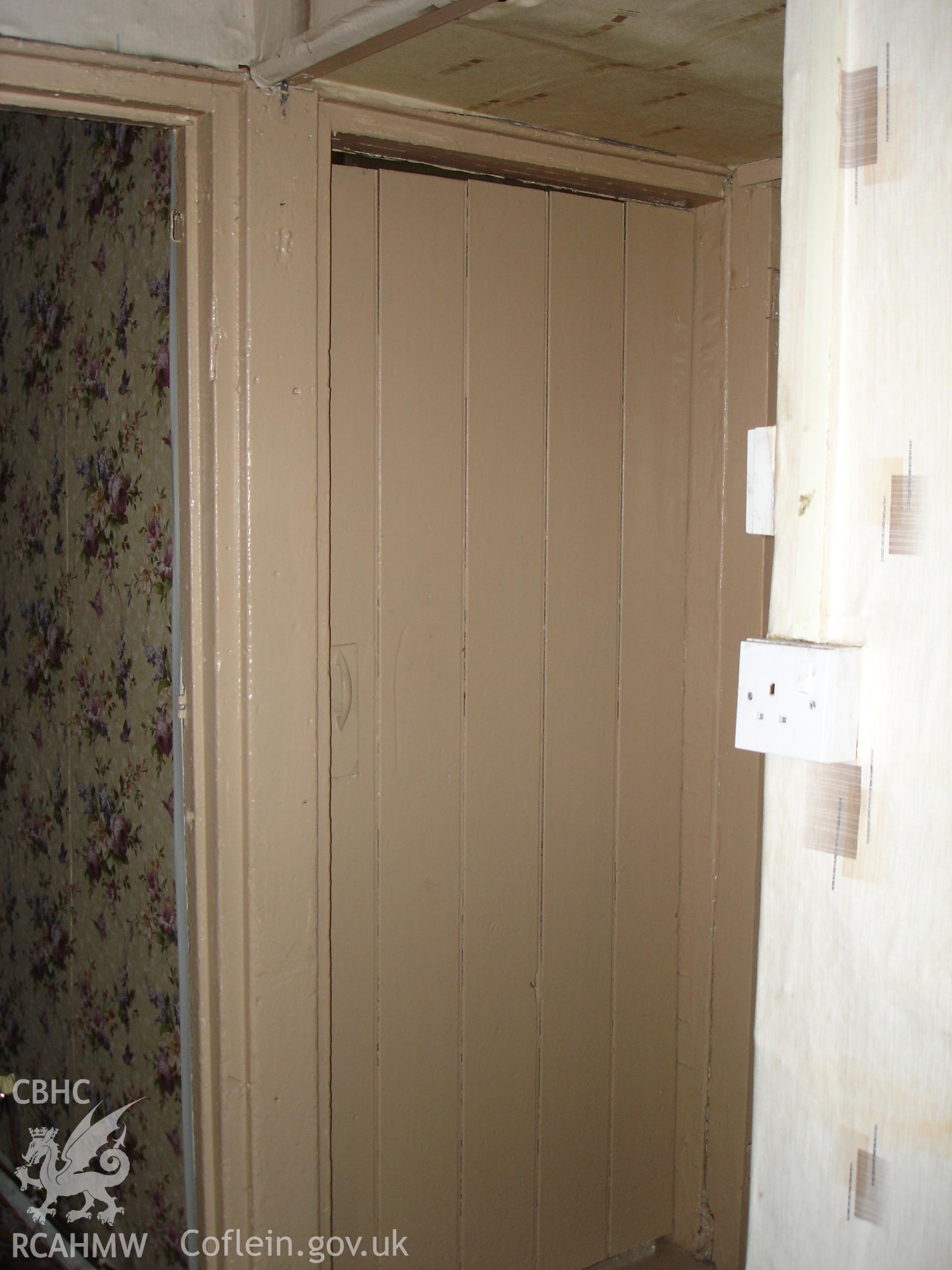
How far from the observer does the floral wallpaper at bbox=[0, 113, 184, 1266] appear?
174 cm

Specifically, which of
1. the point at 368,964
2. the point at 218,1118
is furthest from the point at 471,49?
the point at 218,1118

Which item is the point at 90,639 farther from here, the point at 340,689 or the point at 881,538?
the point at 881,538

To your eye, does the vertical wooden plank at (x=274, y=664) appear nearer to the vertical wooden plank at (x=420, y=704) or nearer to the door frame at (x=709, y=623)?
the vertical wooden plank at (x=420, y=704)

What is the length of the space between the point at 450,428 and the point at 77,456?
725mm

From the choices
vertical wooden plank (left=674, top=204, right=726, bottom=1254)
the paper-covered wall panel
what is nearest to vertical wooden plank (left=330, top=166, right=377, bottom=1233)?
vertical wooden plank (left=674, top=204, right=726, bottom=1254)

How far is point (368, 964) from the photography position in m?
1.72

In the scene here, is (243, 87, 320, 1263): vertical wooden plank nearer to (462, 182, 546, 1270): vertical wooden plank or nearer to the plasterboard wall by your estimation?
the plasterboard wall

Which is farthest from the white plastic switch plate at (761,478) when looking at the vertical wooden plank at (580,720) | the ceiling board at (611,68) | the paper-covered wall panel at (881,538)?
the vertical wooden plank at (580,720)

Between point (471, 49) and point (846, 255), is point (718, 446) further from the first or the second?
point (846, 255)

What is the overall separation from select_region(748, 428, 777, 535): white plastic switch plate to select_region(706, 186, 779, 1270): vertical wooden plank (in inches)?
33.4

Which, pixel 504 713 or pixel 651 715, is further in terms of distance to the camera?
pixel 651 715

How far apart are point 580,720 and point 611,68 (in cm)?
99

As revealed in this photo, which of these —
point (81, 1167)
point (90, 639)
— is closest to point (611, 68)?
point (90, 639)

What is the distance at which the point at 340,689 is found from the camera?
5.47 feet
